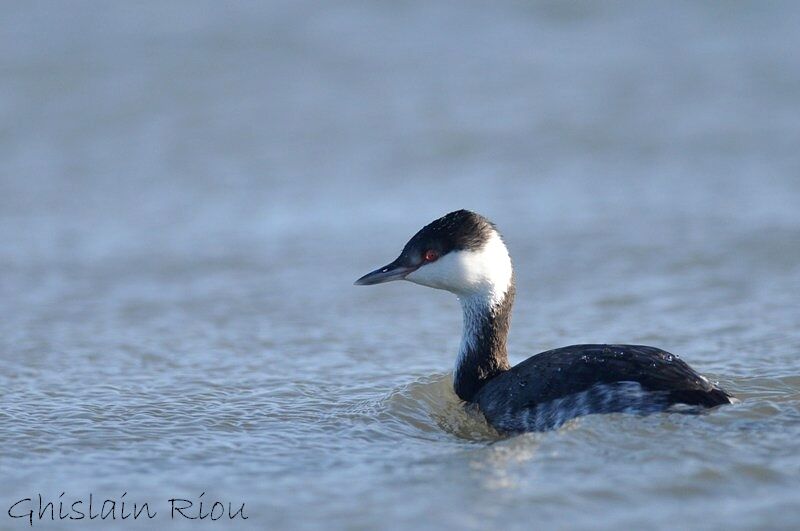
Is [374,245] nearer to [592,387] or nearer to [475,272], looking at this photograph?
[475,272]

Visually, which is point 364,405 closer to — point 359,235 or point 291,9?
point 359,235

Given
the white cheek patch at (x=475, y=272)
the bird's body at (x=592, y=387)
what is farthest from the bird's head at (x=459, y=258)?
the bird's body at (x=592, y=387)

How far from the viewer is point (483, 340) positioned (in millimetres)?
7895

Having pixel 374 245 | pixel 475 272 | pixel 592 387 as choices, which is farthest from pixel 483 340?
pixel 374 245

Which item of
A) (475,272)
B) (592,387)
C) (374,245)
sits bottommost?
(592,387)

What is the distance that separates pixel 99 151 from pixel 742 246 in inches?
295

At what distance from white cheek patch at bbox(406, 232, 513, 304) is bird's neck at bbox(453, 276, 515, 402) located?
1.2 inches

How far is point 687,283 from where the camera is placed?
1050 cm

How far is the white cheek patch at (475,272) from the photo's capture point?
7.79m

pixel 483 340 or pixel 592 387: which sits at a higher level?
pixel 483 340

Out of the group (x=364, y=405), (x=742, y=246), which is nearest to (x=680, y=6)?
(x=742, y=246)

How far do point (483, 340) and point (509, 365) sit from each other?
434 mm

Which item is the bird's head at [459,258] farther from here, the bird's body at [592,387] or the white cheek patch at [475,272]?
the bird's body at [592,387]

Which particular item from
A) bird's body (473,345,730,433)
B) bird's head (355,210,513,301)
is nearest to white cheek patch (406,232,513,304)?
bird's head (355,210,513,301)
